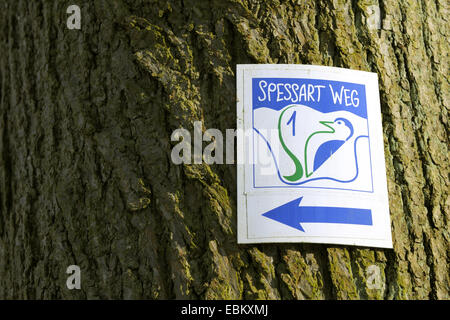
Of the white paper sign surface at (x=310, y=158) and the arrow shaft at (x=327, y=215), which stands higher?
the white paper sign surface at (x=310, y=158)

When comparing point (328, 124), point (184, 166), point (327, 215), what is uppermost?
point (328, 124)

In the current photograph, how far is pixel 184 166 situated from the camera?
6.36 feet

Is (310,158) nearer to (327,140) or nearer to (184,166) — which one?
(327,140)

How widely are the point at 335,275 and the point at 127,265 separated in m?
0.63

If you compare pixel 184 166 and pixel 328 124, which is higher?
pixel 328 124

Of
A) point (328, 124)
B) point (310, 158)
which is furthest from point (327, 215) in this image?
point (328, 124)

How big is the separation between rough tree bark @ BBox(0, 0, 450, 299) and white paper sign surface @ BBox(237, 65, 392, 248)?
44 millimetres

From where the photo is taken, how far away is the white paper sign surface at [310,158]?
6.15 ft

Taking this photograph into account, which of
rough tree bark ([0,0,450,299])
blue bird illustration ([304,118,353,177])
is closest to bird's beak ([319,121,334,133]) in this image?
blue bird illustration ([304,118,353,177])

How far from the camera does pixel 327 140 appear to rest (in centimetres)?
195

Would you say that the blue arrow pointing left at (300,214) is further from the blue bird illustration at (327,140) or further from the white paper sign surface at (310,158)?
the blue bird illustration at (327,140)

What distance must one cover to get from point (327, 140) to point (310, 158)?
3.4 inches

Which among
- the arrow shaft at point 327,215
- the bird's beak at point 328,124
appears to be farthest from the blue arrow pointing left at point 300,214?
the bird's beak at point 328,124

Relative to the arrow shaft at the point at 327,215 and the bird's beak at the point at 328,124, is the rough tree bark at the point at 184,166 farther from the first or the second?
the bird's beak at the point at 328,124
